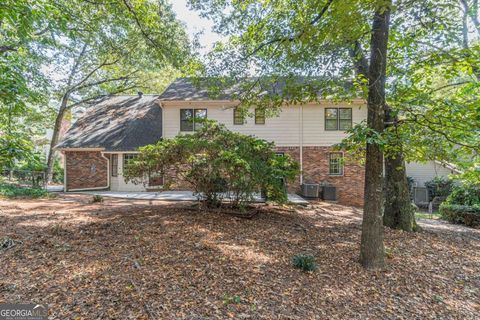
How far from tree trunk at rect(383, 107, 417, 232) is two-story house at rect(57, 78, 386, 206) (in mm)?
6112

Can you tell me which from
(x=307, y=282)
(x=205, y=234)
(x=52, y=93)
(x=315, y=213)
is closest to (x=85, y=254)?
(x=205, y=234)

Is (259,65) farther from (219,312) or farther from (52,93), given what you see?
(52,93)

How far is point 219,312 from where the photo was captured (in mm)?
2861

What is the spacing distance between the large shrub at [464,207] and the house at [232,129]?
3.80 m

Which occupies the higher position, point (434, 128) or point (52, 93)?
point (52, 93)

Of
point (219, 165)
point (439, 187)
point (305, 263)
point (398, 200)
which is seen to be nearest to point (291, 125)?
point (398, 200)

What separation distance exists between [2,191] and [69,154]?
4.41m

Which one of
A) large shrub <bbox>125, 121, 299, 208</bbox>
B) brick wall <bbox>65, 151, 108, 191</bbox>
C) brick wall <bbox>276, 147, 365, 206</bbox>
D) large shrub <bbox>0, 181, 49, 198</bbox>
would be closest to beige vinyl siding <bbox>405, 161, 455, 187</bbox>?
brick wall <bbox>276, 147, 365, 206</bbox>

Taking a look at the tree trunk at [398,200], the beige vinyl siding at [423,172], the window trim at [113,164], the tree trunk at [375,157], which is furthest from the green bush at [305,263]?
the beige vinyl siding at [423,172]

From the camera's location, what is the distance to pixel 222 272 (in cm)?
373

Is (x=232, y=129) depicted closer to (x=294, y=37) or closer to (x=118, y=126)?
(x=118, y=126)

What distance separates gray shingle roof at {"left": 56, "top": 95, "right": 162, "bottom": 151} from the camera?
13961mm

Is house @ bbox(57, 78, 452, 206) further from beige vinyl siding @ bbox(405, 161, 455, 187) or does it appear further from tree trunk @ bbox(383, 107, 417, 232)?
tree trunk @ bbox(383, 107, 417, 232)

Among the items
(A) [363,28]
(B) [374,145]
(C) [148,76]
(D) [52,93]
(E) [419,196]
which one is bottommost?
(E) [419,196]
